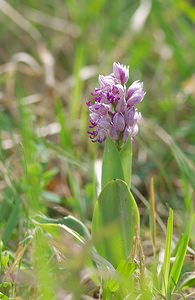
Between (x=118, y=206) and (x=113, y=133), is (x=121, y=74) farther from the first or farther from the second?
(x=118, y=206)

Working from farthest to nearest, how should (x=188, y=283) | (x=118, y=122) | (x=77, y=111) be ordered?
1. (x=77, y=111)
2. (x=188, y=283)
3. (x=118, y=122)

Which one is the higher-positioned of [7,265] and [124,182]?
[124,182]

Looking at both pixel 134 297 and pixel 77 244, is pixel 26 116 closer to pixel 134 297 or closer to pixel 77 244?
pixel 77 244

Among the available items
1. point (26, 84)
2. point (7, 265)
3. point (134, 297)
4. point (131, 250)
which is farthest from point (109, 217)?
point (26, 84)

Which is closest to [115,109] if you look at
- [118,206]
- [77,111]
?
[118,206]

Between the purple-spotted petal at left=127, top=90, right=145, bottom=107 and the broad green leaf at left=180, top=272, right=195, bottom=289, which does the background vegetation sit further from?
the purple-spotted petal at left=127, top=90, right=145, bottom=107

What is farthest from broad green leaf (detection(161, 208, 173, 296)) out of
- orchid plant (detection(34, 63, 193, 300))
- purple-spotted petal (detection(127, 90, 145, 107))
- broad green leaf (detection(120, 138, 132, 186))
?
purple-spotted petal (detection(127, 90, 145, 107))
